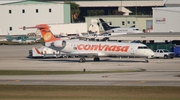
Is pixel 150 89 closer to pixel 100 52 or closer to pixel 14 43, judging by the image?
pixel 100 52

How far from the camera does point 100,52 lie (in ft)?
256

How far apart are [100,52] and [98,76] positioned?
2038 centimetres

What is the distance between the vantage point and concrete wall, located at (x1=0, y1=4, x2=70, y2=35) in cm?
14350

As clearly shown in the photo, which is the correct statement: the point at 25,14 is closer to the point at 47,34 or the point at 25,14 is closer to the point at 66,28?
the point at 66,28

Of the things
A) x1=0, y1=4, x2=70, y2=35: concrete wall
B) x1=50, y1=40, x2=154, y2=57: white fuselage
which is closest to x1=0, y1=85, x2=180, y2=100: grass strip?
x1=50, y1=40, x2=154, y2=57: white fuselage

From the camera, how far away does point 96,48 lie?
3073 inches

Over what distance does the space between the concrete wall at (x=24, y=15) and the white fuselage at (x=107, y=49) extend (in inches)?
2600

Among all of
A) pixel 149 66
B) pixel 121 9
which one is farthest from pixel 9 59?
pixel 121 9

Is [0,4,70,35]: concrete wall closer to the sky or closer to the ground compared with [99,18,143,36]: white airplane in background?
closer to the sky

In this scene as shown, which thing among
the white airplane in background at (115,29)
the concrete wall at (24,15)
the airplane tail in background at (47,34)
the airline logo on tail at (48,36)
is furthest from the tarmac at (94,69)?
the concrete wall at (24,15)

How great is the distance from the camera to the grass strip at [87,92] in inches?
1692

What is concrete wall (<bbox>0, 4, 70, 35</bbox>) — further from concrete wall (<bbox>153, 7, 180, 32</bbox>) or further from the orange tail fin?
the orange tail fin

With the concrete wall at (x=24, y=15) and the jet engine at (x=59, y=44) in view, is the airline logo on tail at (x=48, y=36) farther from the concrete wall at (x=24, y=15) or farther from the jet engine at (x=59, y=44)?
the concrete wall at (x=24, y=15)

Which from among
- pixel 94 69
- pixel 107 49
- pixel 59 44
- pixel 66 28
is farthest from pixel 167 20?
pixel 94 69
